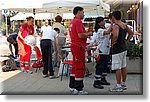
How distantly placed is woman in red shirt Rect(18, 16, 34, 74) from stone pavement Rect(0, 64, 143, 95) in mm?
322

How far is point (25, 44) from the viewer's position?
850cm

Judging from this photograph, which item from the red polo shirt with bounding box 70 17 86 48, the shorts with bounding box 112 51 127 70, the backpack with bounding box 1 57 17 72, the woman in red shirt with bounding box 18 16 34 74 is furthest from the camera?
the backpack with bounding box 1 57 17 72

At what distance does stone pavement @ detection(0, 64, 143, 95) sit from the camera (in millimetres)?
6199

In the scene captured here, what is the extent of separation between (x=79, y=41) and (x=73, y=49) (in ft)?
0.62

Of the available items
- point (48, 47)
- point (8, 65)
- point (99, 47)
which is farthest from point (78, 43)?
point (8, 65)

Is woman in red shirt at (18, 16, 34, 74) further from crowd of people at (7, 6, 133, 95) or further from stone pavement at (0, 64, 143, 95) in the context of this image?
crowd of people at (7, 6, 133, 95)

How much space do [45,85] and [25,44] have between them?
6.20 ft

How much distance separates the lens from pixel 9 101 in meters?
5.23

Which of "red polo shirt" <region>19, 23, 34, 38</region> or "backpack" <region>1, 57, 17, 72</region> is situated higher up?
"red polo shirt" <region>19, 23, 34, 38</region>

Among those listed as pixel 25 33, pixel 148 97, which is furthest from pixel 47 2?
pixel 148 97

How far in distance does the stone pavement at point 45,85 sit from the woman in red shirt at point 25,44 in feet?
1.06

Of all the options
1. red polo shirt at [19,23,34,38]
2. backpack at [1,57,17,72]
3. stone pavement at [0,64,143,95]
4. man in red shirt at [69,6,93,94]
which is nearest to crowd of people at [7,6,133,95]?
man in red shirt at [69,6,93,94]

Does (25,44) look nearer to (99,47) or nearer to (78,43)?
(99,47)

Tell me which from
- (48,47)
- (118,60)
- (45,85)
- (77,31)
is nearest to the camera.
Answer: (77,31)
